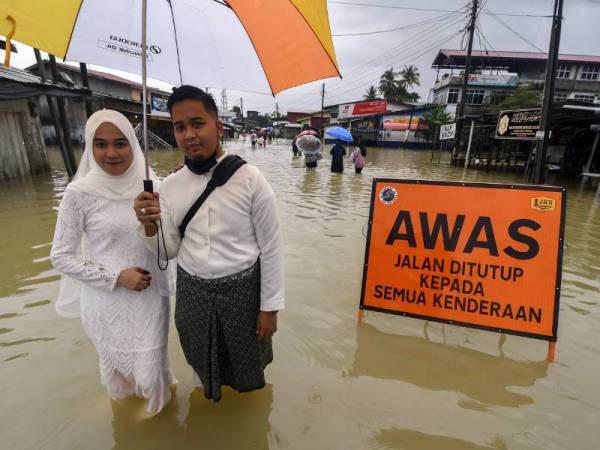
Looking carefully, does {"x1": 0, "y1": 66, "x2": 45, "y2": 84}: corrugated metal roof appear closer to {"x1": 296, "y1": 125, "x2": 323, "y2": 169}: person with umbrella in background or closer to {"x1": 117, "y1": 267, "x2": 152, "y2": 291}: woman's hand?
{"x1": 117, "y1": 267, "x2": 152, "y2": 291}: woman's hand

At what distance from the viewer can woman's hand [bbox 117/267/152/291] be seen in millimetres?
1683

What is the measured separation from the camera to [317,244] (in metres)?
5.29

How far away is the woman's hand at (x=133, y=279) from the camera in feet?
5.52

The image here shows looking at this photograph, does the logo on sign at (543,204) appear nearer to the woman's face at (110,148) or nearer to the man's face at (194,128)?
the man's face at (194,128)

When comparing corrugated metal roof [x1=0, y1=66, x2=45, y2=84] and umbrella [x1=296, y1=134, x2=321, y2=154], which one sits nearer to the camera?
corrugated metal roof [x1=0, y1=66, x2=45, y2=84]

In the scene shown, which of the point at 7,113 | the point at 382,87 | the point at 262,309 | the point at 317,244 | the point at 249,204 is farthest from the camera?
the point at 382,87

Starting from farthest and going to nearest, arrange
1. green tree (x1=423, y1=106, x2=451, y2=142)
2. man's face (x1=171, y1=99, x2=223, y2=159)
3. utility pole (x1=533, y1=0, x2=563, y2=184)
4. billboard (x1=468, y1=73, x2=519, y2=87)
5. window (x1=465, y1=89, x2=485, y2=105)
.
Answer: window (x1=465, y1=89, x2=485, y2=105) → billboard (x1=468, y1=73, x2=519, y2=87) → green tree (x1=423, y1=106, x2=451, y2=142) → utility pole (x1=533, y1=0, x2=563, y2=184) → man's face (x1=171, y1=99, x2=223, y2=159)

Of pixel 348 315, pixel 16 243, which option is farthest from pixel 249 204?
pixel 16 243

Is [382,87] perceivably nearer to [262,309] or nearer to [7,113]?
[7,113]

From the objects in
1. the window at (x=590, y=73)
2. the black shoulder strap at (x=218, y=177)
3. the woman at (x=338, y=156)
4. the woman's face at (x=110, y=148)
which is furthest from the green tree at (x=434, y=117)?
Answer: the woman's face at (x=110, y=148)

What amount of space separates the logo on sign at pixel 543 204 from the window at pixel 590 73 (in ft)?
142

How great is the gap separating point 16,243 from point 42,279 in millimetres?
1525

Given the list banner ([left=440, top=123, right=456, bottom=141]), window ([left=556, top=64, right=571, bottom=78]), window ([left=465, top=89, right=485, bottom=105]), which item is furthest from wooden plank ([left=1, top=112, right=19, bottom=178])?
window ([left=556, top=64, right=571, bottom=78])

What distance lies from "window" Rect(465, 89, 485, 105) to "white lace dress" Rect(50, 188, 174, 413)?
39.8 metres
